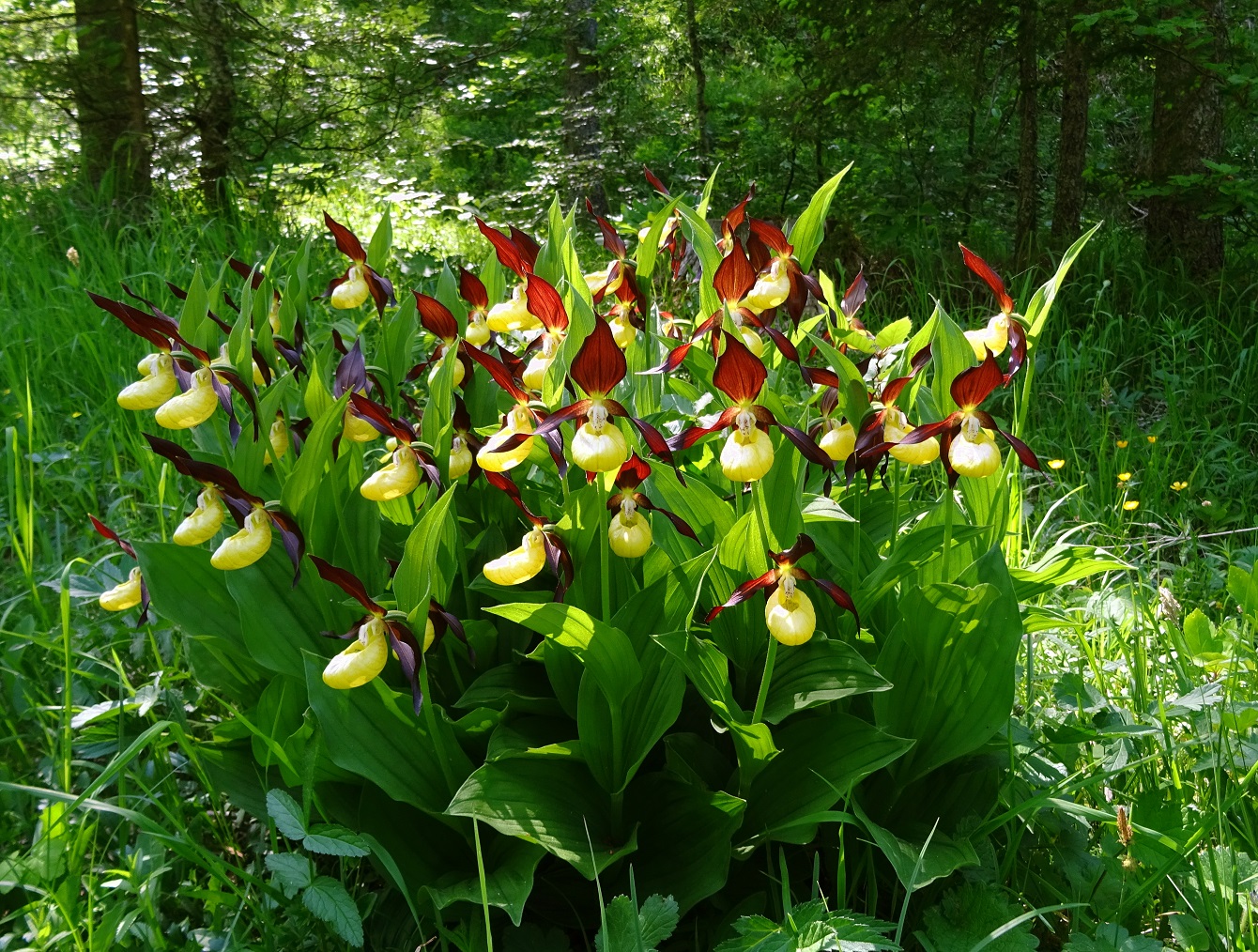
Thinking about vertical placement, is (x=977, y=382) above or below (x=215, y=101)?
below

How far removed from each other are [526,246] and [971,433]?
80 cm

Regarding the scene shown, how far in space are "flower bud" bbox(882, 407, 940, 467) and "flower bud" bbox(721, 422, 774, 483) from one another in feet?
0.62

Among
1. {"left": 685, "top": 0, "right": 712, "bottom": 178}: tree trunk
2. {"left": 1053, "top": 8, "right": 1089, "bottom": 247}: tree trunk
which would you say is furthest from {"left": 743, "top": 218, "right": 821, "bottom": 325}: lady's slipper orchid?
{"left": 685, "top": 0, "right": 712, "bottom": 178}: tree trunk

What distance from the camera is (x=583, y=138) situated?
18.8ft

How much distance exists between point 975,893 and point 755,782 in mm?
326

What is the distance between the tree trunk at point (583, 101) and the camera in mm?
5531

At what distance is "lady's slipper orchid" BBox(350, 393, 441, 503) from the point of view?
3.93 feet

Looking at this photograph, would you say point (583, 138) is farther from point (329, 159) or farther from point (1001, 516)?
point (1001, 516)

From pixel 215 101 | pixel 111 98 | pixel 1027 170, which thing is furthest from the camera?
pixel 215 101

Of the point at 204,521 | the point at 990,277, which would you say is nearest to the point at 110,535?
the point at 204,521

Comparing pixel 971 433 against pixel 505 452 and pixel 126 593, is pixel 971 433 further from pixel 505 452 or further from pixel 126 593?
pixel 126 593

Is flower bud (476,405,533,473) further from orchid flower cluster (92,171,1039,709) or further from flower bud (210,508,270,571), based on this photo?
flower bud (210,508,270,571)

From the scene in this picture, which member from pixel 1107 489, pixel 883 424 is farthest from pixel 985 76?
pixel 883 424

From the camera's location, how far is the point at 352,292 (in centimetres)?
158
